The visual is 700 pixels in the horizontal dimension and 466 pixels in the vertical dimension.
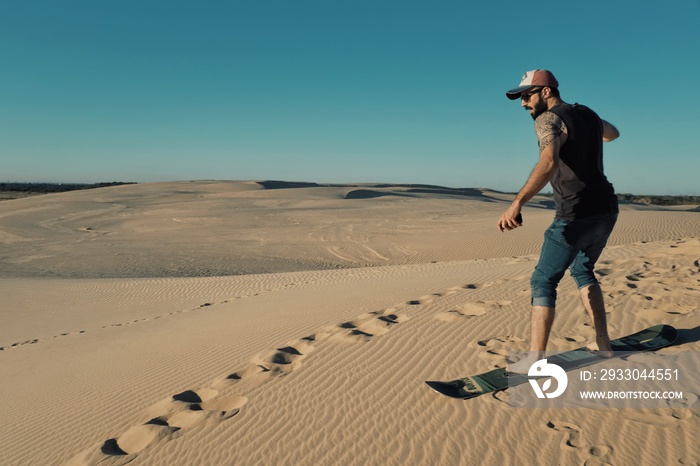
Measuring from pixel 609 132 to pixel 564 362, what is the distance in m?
1.59

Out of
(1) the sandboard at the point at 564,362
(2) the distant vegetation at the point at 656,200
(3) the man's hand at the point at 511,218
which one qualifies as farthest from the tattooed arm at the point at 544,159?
(2) the distant vegetation at the point at 656,200

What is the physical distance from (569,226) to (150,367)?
401 centimetres

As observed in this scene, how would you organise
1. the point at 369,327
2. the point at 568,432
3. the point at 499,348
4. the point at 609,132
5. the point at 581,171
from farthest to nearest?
the point at 369,327, the point at 499,348, the point at 609,132, the point at 581,171, the point at 568,432

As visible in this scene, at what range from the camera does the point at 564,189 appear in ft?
10.8

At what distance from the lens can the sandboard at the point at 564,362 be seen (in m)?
3.40

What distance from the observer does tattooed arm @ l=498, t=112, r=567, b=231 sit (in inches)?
119

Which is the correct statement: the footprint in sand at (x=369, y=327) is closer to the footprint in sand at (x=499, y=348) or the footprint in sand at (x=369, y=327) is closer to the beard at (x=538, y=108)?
the footprint in sand at (x=499, y=348)

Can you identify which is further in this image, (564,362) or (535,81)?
(564,362)

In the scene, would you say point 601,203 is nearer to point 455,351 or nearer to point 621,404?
point 621,404

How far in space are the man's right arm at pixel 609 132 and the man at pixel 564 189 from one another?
0.22 ft

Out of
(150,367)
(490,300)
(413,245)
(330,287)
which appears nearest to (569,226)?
(490,300)

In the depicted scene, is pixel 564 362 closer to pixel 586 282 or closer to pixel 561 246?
pixel 586 282

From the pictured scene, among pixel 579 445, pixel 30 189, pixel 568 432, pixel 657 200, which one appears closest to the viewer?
pixel 579 445

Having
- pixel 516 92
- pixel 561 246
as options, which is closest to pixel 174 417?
pixel 561 246
